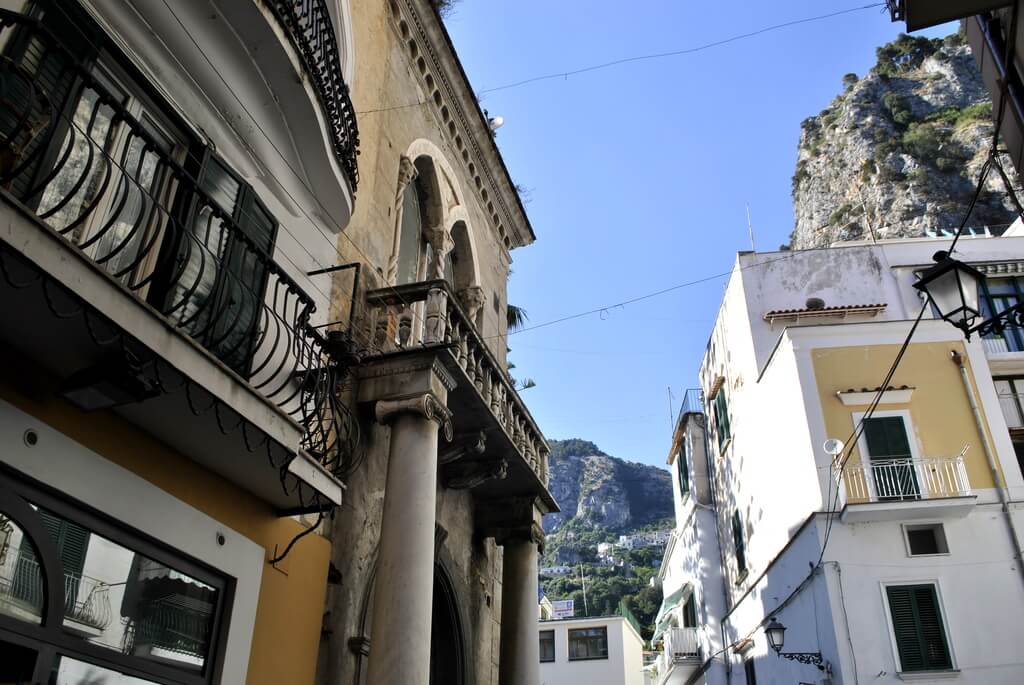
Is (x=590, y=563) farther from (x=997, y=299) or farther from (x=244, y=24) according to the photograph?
(x=244, y=24)

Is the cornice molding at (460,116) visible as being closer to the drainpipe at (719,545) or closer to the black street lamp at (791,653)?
the black street lamp at (791,653)

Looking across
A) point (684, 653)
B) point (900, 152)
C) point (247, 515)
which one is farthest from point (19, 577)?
point (900, 152)

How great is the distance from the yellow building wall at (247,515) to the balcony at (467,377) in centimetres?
232

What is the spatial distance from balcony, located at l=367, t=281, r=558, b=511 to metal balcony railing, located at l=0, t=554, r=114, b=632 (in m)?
3.90

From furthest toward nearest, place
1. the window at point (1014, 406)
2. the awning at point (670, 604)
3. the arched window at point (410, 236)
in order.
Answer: the awning at point (670, 604)
the window at point (1014, 406)
the arched window at point (410, 236)

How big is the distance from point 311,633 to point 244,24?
200 inches

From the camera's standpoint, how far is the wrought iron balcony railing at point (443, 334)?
9.11 metres

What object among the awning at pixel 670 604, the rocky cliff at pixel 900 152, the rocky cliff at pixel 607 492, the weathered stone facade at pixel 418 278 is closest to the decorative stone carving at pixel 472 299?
the weathered stone facade at pixel 418 278

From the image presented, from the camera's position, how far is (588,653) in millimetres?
46438

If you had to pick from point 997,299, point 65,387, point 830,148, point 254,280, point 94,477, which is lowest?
point 94,477

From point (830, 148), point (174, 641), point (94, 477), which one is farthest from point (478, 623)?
point (830, 148)

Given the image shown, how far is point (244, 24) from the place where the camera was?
7145mm

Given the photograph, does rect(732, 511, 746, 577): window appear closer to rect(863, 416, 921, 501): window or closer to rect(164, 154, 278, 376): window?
rect(863, 416, 921, 501): window

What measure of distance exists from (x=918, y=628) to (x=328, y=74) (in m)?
15.6
